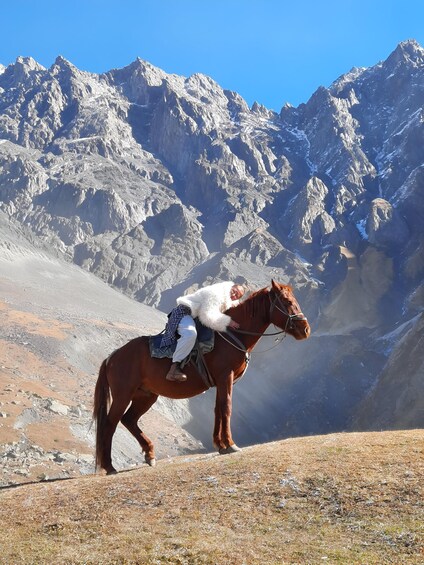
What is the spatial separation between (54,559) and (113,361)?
5.73 metres

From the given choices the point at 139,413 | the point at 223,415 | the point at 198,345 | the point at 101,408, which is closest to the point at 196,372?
the point at 198,345

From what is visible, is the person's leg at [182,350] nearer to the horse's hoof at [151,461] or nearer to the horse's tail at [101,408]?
the horse's tail at [101,408]

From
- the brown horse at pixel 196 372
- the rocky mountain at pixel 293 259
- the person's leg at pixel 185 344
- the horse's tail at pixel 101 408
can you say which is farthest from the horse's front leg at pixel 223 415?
the rocky mountain at pixel 293 259

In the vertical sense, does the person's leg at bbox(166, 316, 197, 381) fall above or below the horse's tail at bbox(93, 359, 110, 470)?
above

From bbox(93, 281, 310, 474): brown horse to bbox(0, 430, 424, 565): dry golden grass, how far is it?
5.81ft

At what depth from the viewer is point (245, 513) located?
24.0 feet

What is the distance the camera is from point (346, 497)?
24.1ft

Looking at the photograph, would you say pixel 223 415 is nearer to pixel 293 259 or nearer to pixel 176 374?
pixel 176 374

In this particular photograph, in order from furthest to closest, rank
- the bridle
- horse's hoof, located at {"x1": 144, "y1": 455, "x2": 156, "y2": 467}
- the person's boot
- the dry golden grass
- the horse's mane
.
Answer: horse's hoof, located at {"x1": 144, "y1": 455, "x2": 156, "y2": 467} → the horse's mane → the bridle → the person's boot → the dry golden grass

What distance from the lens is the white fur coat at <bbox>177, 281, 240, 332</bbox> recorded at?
447 inches

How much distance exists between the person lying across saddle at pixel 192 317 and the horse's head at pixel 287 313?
85 cm

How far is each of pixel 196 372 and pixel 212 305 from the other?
1376 millimetres

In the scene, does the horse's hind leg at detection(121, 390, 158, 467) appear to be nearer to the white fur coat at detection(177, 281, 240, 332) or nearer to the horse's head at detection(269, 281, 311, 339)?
the white fur coat at detection(177, 281, 240, 332)

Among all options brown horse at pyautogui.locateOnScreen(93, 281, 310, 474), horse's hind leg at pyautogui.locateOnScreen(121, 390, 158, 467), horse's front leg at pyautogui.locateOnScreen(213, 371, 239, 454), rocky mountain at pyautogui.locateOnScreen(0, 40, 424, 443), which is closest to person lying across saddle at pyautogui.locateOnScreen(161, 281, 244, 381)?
brown horse at pyautogui.locateOnScreen(93, 281, 310, 474)
